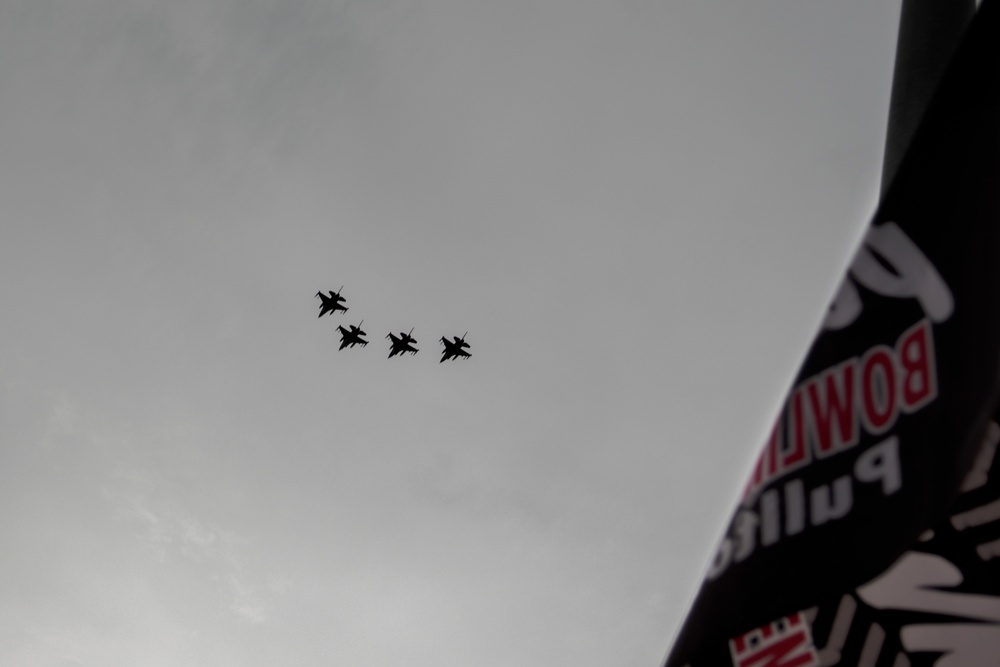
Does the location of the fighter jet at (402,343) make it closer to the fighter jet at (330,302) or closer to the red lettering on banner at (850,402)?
the fighter jet at (330,302)

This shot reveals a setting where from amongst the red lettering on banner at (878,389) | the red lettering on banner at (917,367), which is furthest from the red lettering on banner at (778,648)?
the red lettering on banner at (917,367)

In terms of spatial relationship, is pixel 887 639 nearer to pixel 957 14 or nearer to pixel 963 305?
pixel 963 305

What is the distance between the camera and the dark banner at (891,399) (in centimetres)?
250

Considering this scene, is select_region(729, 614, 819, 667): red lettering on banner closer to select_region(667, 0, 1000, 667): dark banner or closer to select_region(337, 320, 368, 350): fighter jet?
Answer: select_region(667, 0, 1000, 667): dark banner

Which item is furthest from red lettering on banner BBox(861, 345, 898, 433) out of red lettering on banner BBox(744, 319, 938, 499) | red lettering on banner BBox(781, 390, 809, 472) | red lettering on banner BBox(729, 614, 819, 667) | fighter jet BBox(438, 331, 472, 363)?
fighter jet BBox(438, 331, 472, 363)

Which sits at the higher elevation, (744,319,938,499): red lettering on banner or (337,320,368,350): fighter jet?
(337,320,368,350): fighter jet

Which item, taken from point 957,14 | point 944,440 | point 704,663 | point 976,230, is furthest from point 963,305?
point 957,14

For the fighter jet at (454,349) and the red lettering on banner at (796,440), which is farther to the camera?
the fighter jet at (454,349)

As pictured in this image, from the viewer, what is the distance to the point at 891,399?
284 cm

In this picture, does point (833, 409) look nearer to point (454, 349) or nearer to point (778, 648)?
point (778, 648)

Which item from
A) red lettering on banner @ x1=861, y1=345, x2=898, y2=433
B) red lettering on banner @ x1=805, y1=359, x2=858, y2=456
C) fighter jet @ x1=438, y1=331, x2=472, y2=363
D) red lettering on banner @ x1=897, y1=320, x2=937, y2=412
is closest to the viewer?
red lettering on banner @ x1=897, y1=320, x2=937, y2=412

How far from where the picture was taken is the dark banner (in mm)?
2498

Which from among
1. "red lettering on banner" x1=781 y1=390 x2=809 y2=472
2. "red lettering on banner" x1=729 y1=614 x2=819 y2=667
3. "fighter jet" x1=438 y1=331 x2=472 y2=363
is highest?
"fighter jet" x1=438 y1=331 x2=472 y2=363

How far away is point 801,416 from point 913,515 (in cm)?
73
